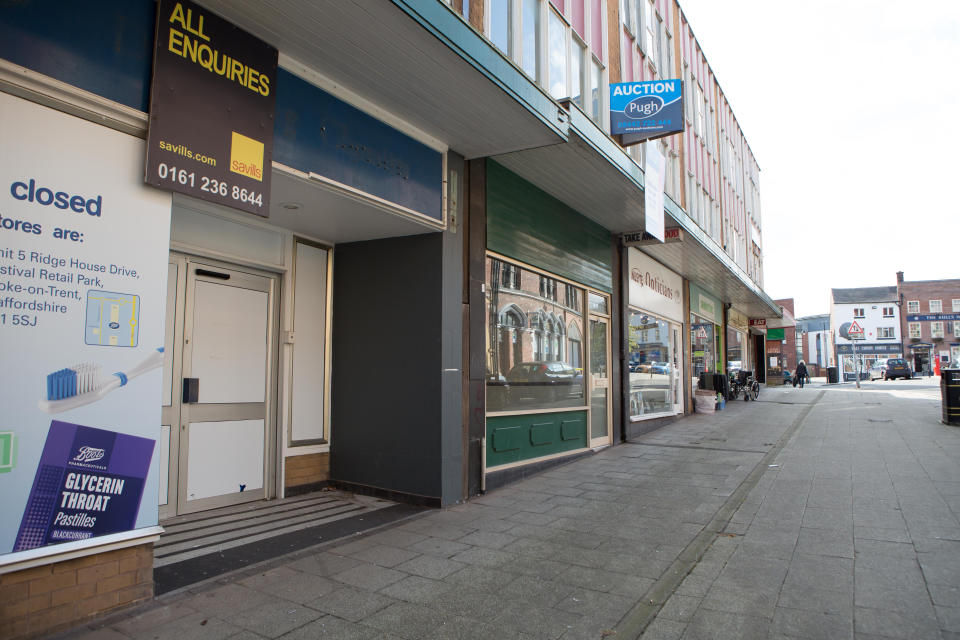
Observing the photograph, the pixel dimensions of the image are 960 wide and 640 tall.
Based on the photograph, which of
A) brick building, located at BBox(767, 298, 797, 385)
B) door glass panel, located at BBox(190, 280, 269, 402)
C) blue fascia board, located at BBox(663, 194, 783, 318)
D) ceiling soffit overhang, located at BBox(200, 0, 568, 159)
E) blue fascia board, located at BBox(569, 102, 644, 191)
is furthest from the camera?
brick building, located at BBox(767, 298, 797, 385)

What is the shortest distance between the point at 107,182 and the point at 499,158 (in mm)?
4635

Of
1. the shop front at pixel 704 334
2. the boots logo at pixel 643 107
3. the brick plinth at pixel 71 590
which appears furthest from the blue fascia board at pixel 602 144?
the shop front at pixel 704 334

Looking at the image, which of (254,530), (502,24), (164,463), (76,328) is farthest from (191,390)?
(502,24)

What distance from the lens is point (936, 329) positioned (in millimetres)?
65375

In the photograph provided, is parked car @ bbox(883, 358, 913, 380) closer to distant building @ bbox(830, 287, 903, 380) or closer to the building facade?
distant building @ bbox(830, 287, 903, 380)

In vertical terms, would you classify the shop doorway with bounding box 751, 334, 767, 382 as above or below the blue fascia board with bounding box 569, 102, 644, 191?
below

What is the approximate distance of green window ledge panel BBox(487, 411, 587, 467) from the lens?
7.12 m

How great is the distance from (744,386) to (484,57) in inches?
784

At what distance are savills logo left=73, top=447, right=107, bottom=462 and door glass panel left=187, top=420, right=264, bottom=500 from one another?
92.0 inches

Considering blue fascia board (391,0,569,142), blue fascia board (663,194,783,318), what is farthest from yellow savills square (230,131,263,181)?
blue fascia board (663,194,783,318)

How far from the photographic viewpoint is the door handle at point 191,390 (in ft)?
18.0

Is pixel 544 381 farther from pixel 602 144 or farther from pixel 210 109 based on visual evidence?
pixel 210 109

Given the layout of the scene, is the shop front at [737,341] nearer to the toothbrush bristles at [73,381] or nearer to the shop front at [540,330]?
the shop front at [540,330]

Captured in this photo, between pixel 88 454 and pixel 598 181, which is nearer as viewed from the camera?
pixel 88 454
